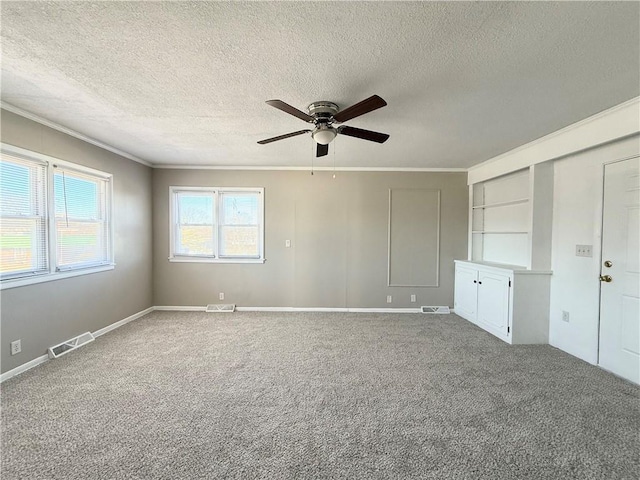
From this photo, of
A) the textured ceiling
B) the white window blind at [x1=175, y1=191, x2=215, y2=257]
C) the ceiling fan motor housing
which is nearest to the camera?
the textured ceiling

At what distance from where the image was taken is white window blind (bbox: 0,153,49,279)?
2.56 meters

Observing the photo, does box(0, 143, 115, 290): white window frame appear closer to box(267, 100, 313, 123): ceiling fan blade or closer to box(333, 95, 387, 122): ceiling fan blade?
box(267, 100, 313, 123): ceiling fan blade

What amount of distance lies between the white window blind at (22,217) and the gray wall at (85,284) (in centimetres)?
18

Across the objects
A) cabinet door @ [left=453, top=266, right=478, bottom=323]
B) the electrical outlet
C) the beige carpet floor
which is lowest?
the beige carpet floor

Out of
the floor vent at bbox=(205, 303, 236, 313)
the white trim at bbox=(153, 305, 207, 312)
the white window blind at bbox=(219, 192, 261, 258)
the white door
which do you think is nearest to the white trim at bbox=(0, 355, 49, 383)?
the white trim at bbox=(153, 305, 207, 312)

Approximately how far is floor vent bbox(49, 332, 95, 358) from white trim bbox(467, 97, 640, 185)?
233 inches

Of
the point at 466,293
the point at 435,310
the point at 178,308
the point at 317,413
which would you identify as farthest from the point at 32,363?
the point at 466,293

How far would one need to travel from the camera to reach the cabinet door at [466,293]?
13.9ft

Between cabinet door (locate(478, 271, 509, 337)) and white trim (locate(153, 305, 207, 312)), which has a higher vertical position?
cabinet door (locate(478, 271, 509, 337))

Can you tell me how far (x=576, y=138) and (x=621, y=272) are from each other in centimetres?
141

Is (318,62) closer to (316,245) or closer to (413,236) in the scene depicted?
(316,245)

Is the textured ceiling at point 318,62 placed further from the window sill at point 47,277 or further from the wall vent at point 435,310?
the wall vent at point 435,310

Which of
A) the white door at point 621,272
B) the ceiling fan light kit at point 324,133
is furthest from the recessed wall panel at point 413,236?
the ceiling fan light kit at point 324,133

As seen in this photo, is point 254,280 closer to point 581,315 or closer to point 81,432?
point 81,432
